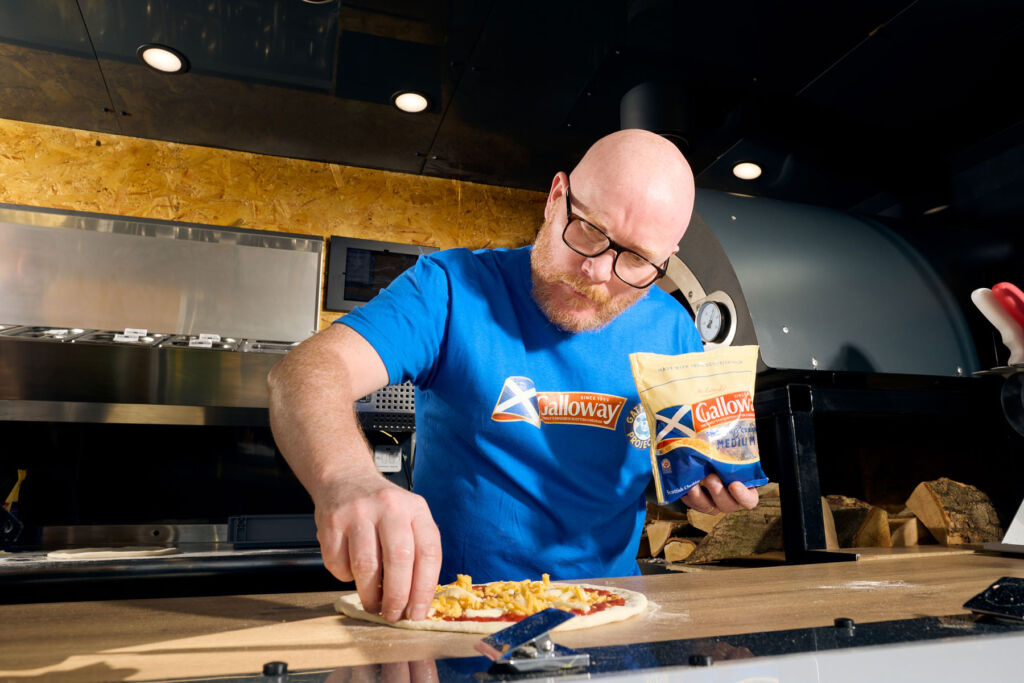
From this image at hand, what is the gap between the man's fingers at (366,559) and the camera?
58 cm

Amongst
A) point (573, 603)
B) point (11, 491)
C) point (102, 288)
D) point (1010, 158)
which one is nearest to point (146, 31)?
point (102, 288)

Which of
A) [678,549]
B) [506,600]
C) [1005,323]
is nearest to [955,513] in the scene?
[1005,323]

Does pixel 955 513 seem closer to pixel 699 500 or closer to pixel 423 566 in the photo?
pixel 699 500

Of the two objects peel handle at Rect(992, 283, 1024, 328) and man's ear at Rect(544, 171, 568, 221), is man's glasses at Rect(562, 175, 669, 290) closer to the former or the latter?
man's ear at Rect(544, 171, 568, 221)

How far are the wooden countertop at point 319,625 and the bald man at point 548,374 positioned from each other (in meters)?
0.17

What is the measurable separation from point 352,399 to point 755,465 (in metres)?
0.65

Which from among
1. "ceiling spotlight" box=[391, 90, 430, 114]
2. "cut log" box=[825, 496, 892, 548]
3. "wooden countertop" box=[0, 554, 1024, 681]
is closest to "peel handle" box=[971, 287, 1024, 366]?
"cut log" box=[825, 496, 892, 548]

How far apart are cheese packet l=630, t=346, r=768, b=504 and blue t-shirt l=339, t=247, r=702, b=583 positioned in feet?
0.57

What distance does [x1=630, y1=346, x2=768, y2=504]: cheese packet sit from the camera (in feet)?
3.41

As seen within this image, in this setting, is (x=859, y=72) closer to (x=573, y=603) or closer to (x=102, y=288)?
(x=573, y=603)

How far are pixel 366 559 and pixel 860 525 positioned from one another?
5.71 ft

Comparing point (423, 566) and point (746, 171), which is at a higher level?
point (746, 171)

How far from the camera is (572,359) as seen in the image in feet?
4.12

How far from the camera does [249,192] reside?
11.4 feet
